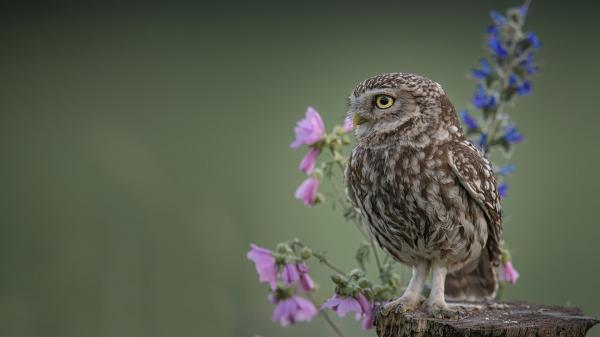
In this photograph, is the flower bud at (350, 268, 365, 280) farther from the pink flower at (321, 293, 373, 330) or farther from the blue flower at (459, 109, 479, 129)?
the blue flower at (459, 109, 479, 129)

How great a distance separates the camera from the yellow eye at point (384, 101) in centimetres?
244

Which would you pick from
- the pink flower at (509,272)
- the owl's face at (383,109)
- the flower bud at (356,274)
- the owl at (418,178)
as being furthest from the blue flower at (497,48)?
the flower bud at (356,274)

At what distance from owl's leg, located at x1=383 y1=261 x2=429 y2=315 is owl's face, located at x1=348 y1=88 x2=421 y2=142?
1.45ft

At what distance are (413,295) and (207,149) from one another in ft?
11.9

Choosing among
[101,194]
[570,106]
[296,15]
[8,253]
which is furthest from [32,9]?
[570,106]

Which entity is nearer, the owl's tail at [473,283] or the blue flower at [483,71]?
the owl's tail at [473,283]

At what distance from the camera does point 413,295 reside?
2.54 m

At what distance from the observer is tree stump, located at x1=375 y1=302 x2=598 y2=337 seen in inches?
86.9

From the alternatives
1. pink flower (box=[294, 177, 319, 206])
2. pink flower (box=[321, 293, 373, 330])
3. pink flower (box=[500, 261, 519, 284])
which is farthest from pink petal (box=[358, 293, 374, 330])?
pink flower (box=[500, 261, 519, 284])

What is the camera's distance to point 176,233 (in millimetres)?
4039

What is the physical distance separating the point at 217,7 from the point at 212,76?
623 mm

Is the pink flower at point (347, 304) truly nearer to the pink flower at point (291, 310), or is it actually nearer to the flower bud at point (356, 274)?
the flower bud at point (356, 274)

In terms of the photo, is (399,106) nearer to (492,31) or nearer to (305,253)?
(305,253)

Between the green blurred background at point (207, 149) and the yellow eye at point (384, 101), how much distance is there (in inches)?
49.4
